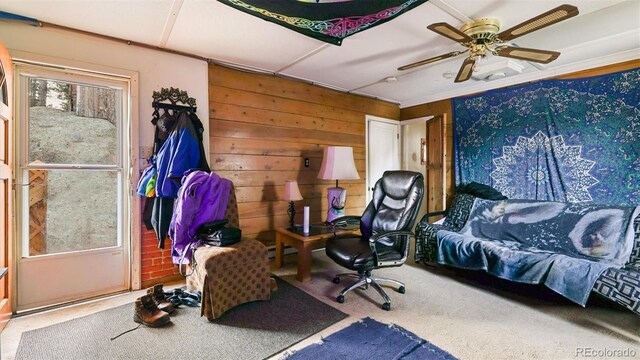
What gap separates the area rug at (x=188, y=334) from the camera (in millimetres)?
1646

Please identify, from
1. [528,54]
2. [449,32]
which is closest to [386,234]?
[449,32]

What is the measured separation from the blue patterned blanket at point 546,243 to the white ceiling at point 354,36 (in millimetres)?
1445

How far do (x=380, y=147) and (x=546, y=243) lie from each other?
2402 millimetres

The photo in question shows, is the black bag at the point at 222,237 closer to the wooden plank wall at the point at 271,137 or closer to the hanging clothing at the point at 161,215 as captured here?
the hanging clothing at the point at 161,215

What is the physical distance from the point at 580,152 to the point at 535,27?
5.94 ft

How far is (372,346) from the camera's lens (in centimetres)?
171

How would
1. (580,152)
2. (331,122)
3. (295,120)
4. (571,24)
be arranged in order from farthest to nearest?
(331,122) < (295,120) < (580,152) < (571,24)

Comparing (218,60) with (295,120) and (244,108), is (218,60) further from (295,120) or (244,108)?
(295,120)

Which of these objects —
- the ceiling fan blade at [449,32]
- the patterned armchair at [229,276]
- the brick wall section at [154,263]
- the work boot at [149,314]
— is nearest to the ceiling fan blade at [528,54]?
the ceiling fan blade at [449,32]

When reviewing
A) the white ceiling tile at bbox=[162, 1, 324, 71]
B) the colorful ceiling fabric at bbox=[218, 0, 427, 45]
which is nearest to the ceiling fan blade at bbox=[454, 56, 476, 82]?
the colorful ceiling fabric at bbox=[218, 0, 427, 45]

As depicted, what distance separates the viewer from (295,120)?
352 cm

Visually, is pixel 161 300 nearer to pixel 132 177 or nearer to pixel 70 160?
pixel 132 177

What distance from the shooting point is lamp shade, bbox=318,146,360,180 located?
335 cm

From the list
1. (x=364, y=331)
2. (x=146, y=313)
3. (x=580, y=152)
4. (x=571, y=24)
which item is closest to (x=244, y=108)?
(x=146, y=313)
